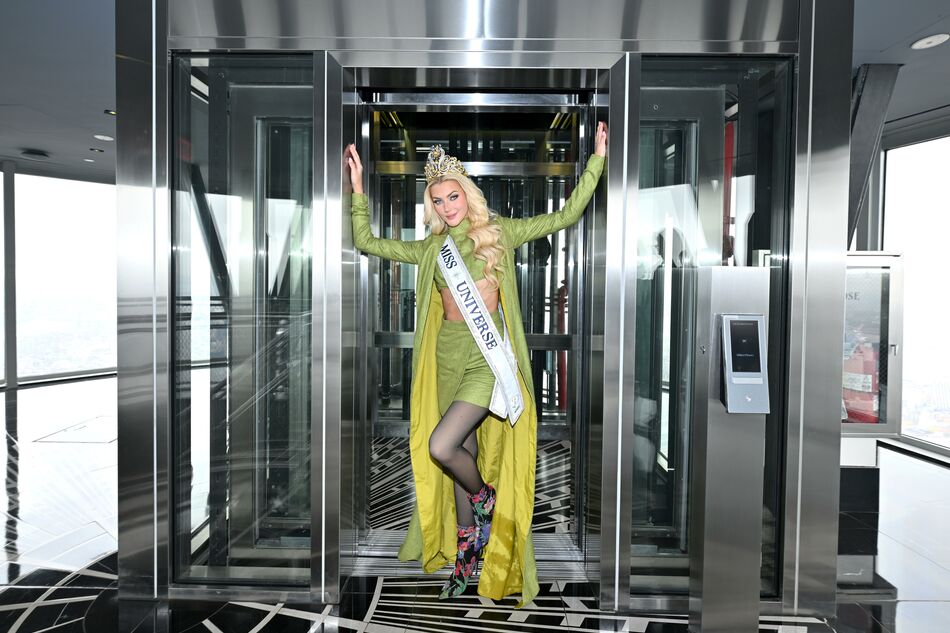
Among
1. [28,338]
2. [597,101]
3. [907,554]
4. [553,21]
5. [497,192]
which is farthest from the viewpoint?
[28,338]

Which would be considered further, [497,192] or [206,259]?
[497,192]

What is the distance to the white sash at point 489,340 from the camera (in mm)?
2625

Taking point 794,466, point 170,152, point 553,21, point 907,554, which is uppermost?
point 553,21

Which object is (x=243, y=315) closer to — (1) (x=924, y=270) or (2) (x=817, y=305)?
(2) (x=817, y=305)

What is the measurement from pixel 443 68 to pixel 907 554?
11.4 feet

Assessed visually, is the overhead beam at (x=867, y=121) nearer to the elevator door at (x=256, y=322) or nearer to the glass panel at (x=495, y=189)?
the glass panel at (x=495, y=189)

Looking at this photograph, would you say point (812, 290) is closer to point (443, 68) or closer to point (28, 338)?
point (443, 68)

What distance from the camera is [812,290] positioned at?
2.60 m

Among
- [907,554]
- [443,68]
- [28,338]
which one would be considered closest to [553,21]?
[443,68]

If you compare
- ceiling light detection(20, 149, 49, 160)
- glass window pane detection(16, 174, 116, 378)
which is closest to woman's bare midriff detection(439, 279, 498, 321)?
ceiling light detection(20, 149, 49, 160)

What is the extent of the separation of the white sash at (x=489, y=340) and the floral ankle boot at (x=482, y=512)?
1.25 ft

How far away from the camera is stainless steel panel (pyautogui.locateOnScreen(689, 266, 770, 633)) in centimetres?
208

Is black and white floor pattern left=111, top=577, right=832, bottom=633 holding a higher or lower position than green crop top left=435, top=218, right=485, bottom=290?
lower

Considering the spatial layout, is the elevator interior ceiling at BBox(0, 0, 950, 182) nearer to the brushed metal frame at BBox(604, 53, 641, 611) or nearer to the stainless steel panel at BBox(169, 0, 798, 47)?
the stainless steel panel at BBox(169, 0, 798, 47)
